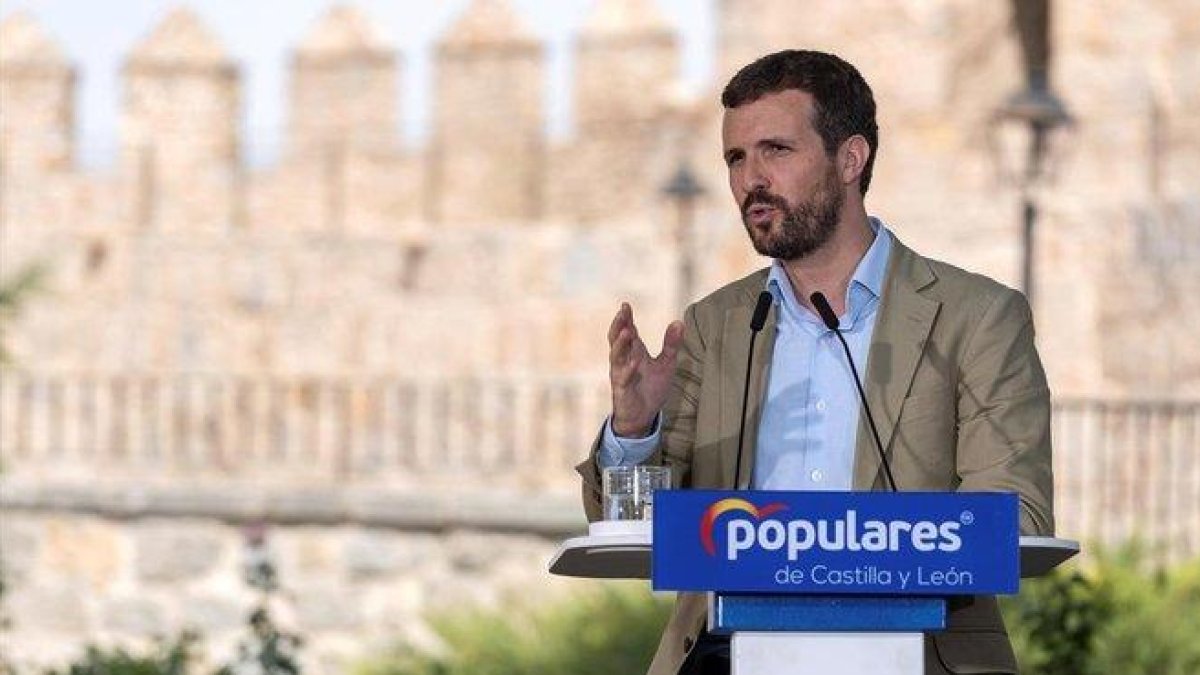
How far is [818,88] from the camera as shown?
4562 mm

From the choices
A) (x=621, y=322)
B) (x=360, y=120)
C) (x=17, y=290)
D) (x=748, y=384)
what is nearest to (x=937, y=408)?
(x=748, y=384)

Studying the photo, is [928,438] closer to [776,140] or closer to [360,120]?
[776,140]

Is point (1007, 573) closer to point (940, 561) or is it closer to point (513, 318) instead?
point (940, 561)

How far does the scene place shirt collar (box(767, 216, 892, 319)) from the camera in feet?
15.3

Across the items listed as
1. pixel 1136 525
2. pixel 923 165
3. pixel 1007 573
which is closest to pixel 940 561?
pixel 1007 573

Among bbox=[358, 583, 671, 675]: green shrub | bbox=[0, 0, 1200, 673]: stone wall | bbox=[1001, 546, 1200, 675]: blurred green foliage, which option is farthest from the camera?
bbox=[0, 0, 1200, 673]: stone wall

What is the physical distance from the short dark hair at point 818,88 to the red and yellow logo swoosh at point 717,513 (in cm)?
65

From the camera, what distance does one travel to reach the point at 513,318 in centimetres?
2189

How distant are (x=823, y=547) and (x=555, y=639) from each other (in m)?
8.01

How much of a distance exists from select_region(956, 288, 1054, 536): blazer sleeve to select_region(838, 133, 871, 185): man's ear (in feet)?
0.84

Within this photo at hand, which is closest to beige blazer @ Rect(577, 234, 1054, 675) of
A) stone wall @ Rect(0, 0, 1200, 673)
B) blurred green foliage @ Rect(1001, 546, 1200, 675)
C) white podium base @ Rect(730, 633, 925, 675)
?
white podium base @ Rect(730, 633, 925, 675)

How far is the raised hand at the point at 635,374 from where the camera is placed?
4.39 meters

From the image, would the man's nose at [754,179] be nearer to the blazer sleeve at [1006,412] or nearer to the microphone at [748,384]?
the microphone at [748,384]

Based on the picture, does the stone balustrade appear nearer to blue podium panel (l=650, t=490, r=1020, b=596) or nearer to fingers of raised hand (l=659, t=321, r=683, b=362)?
fingers of raised hand (l=659, t=321, r=683, b=362)
